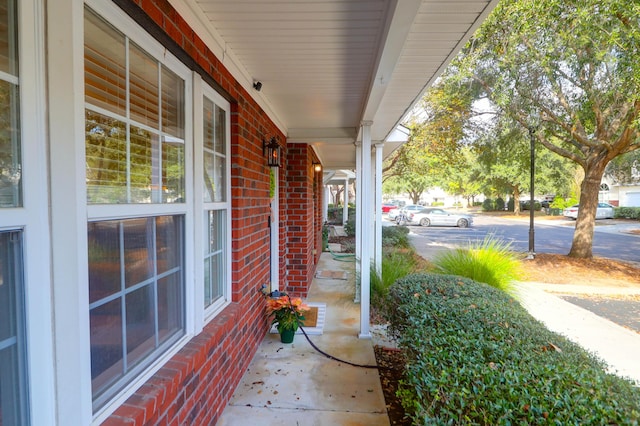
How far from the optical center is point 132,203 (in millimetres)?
1492

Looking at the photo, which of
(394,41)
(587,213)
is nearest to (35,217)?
(394,41)

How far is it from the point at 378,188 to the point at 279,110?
2.56 meters

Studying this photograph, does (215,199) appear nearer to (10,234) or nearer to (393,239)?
(10,234)

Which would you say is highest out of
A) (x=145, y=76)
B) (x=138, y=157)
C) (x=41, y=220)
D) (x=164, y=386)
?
(x=145, y=76)

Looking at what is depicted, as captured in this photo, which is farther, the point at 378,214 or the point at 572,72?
the point at 572,72

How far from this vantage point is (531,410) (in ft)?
4.20

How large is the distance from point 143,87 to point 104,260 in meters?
0.82

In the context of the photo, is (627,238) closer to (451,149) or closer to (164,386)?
(451,149)

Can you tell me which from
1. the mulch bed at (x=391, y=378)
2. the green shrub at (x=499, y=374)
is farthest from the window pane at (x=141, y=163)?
the mulch bed at (x=391, y=378)

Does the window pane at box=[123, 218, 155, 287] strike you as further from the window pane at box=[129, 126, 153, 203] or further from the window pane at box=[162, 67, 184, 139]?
the window pane at box=[162, 67, 184, 139]

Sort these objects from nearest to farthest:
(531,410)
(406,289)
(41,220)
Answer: (41,220) < (531,410) < (406,289)

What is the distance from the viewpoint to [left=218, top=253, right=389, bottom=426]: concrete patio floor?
2.36m

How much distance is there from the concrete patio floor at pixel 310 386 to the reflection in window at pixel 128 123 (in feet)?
5.33

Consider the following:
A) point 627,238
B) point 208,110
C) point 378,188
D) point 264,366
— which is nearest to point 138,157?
point 208,110
